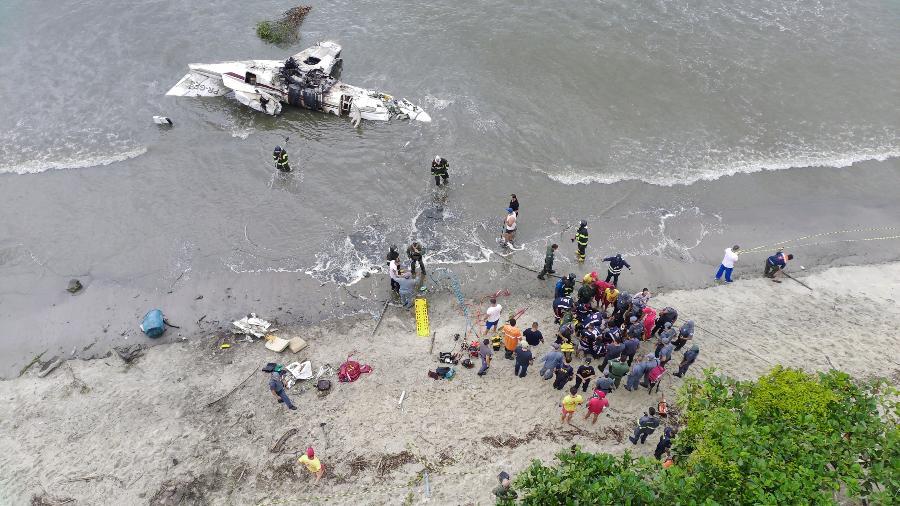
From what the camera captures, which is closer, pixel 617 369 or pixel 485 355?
pixel 617 369

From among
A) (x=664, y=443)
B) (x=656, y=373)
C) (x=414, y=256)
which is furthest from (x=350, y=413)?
(x=656, y=373)

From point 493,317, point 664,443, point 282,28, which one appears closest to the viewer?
point 664,443

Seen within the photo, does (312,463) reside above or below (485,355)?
below

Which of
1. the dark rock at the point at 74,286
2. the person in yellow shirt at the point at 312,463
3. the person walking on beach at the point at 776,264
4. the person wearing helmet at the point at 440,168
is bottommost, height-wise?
the dark rock at the point at 74,286

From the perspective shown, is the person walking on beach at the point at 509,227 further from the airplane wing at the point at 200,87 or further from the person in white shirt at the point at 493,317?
the airplane wing at the point at 200,87

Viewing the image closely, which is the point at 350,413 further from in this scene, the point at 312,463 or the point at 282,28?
the point at 282,28

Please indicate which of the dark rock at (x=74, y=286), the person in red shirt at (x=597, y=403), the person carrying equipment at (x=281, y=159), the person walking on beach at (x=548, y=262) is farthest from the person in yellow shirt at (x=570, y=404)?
the dark rock at (x=74, y=286)
